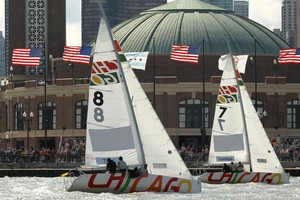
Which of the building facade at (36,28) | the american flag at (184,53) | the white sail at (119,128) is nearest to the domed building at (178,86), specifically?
the building facade at (36,28)

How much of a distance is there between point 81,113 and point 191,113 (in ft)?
33.9

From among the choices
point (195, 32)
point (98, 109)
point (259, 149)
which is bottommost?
point (259, 149)

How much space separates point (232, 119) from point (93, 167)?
58.3ft

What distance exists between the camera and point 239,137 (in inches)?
2980

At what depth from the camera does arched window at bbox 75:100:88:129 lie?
426 feet

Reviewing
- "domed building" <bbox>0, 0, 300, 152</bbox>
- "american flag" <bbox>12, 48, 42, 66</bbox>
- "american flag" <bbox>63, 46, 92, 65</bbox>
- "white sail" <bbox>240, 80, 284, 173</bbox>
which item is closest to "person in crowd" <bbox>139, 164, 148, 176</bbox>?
"white sail" <bbox>240, 80, 284, 173</bbox>

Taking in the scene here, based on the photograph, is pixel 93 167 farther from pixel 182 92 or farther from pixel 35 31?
pixel 35 31

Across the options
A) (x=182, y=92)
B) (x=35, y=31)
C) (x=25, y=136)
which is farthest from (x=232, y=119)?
(x=35, y=31)

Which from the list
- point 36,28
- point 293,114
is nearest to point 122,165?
point 293,114

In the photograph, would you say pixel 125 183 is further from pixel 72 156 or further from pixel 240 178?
pixel 72 156

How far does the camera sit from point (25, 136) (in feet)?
441

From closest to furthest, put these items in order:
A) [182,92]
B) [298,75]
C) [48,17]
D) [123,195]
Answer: [123,195] → [182,92] → [298,75] → [48,17]

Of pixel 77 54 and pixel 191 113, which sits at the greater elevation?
pixel 77 54

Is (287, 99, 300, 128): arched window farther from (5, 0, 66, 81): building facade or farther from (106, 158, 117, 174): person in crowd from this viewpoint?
(106, 158, 117, 174): person in crowd
